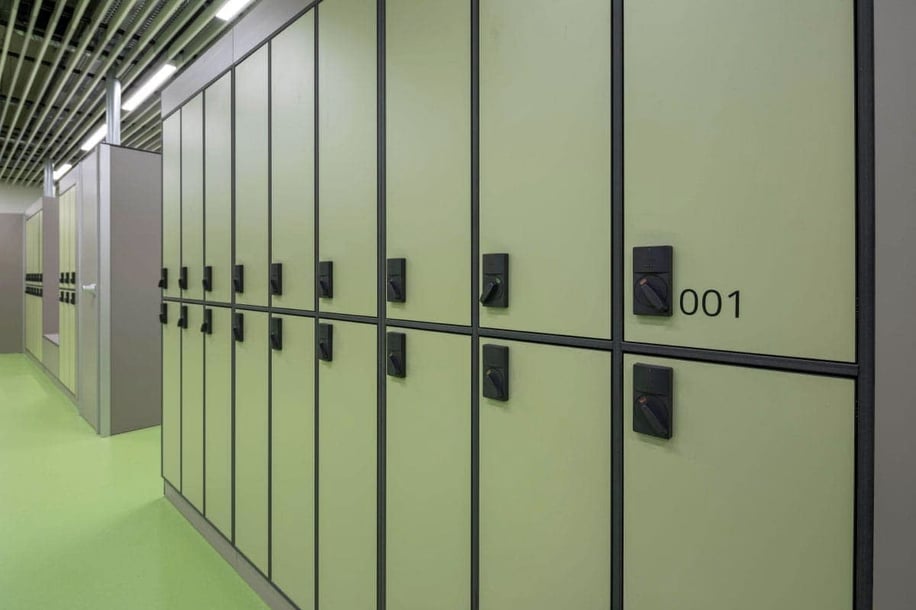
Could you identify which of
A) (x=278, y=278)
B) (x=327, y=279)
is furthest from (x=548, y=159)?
(x=278, y=278)

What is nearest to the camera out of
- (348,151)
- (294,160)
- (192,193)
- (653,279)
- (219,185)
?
(653,279)

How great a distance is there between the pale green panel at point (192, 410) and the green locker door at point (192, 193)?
8.2 inches

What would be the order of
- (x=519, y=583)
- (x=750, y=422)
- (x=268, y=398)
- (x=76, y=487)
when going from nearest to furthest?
(x=750, y=422) → (x=519, y=583) → (x=268, y=398) → (x=76, y=487)

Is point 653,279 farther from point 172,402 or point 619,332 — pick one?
point 172,402

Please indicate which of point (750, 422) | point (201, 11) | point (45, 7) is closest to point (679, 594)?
point (750, 422)

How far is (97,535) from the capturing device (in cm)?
289

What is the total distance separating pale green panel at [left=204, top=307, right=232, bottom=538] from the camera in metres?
2.65

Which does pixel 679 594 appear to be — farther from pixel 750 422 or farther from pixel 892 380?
pixel 892 380

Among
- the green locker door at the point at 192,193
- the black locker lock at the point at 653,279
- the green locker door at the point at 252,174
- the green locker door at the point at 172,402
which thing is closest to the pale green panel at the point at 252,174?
the green locker door at the point at 252,174

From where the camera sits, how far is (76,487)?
360cm

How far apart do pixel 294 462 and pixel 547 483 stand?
128 centimetres

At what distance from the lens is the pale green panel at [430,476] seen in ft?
4.74

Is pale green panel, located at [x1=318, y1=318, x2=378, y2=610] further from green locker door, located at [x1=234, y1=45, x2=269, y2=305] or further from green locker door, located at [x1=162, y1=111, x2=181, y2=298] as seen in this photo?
green locker door, located at [x1=162, y1=111, x2=181, y2=298]

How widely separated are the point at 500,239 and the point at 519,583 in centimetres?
86
